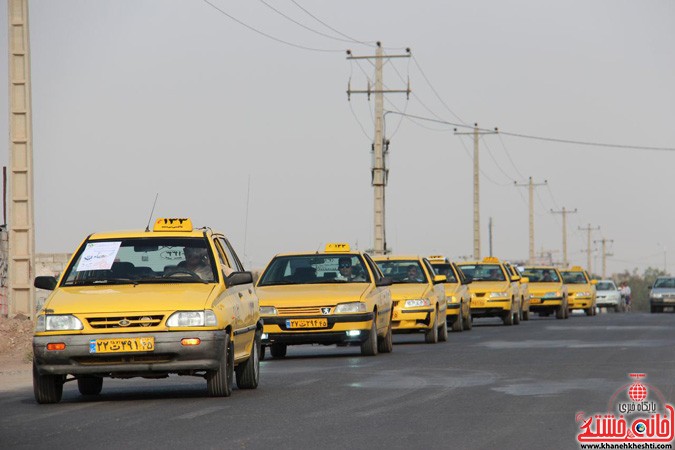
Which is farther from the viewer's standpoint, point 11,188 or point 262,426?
point 11,188

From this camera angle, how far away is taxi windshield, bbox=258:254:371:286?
2270 cm

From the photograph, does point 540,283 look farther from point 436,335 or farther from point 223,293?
point 223,293

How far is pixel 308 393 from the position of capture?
15.2 m

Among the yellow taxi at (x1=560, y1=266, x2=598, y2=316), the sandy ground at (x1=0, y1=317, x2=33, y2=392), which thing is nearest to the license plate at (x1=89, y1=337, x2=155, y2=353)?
the sandy ground at (x1=0, y1=317, x2=33, y2=392)

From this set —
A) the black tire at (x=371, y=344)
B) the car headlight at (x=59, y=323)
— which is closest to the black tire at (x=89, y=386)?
the car headlight at (x=59, y=323)

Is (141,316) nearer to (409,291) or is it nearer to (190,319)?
(190,319)

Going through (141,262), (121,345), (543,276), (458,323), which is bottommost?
(458,323)

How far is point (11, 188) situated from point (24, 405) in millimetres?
11668

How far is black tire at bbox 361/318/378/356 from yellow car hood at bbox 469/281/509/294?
54.2ft

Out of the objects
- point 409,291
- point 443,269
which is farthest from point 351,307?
point 443,269

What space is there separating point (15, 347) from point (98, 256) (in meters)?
10.5

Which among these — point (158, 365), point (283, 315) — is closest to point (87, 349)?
point (158, 365)

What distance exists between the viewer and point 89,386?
15.7m

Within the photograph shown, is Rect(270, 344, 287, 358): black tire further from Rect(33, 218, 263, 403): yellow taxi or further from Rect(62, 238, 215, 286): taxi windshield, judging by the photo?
Rect(62, 238, 215, 286): taxi windshield
